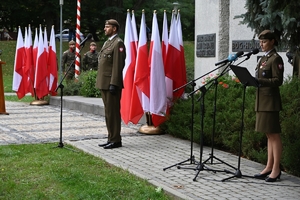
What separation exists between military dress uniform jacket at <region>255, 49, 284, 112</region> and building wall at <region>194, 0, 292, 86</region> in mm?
5171

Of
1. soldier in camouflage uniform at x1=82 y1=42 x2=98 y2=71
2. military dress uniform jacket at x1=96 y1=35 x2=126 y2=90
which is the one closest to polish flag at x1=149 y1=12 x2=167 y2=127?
military dress uniform jacket at x1=96 y1=35 x2=126 y2=90

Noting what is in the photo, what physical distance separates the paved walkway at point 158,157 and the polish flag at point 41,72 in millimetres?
2876

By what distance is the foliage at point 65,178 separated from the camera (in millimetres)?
6613

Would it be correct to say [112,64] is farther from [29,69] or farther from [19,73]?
[19,73]

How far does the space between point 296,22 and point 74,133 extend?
651cm

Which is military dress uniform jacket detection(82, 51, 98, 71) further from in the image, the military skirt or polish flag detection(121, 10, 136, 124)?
the military skirt

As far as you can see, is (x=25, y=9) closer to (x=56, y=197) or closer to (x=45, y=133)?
(x=45, y=133)

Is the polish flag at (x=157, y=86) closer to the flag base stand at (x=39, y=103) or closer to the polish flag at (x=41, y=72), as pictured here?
the polish flag at (x=41, y=72)

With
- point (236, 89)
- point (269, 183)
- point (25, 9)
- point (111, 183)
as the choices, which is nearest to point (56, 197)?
point (111, 183)

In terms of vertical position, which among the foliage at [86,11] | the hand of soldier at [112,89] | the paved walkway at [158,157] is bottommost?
the paved walkway at [158,157]

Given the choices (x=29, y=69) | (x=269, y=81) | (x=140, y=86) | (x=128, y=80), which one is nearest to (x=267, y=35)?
(x=269, y=81)

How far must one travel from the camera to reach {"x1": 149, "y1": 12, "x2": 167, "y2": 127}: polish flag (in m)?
10.8

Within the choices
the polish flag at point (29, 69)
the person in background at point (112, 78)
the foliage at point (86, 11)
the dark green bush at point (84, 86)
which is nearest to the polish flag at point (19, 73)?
the polish flag at point (29, 69)

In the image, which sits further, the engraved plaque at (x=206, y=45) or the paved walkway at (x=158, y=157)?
the engraved plaque at (x=206, y=45)
